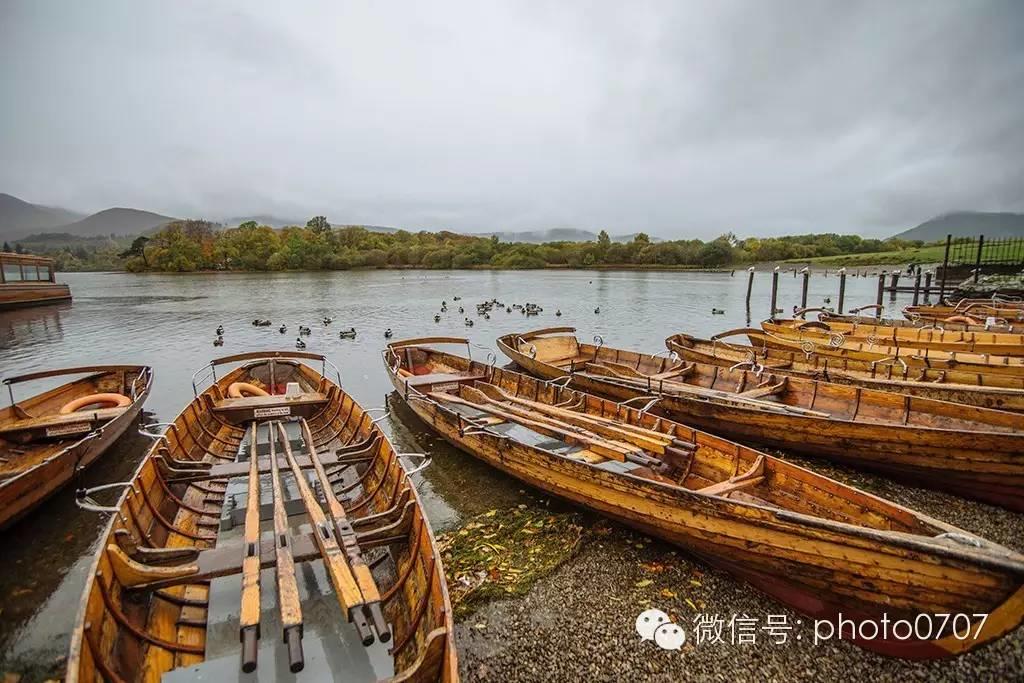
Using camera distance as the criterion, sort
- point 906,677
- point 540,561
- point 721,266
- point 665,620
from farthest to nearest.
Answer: point 721,266 → point 540,561 → point 665,620 → point 906,677

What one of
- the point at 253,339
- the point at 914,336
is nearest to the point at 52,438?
the point at 253,339

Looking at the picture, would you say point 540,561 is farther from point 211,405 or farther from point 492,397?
point 211,405

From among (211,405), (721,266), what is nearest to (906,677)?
(211,405)

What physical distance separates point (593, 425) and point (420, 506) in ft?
15.0

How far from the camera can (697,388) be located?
41.6ft

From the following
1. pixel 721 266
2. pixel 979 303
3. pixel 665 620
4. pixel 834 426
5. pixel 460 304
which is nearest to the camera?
pixel 665 620

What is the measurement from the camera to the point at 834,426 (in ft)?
30.8

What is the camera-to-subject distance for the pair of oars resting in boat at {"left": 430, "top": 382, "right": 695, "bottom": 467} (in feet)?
26.9

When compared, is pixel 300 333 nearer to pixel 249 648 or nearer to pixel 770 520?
pixel 249 648

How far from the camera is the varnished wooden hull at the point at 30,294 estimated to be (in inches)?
1678

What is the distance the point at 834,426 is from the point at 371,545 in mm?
8541

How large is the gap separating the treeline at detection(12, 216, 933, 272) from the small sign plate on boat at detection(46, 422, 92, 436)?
113493 mm

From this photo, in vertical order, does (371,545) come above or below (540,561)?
above

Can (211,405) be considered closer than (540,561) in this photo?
No
